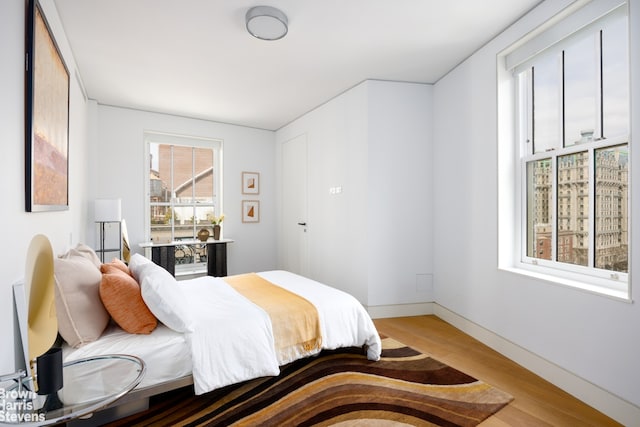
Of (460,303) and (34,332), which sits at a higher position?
(34,332)

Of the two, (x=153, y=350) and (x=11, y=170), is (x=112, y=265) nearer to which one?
(x=153, y=350)

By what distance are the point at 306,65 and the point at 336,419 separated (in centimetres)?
315

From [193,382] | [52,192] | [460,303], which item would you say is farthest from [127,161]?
[460,303]

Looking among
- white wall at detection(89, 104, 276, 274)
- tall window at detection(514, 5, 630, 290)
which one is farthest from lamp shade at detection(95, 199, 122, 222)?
tall window at detection(514, 5, 630, 290)

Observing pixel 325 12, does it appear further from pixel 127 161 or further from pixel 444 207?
pixel 127 161

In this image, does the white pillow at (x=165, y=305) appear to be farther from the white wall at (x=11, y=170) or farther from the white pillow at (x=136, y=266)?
the white wall at (x=11, y=170)

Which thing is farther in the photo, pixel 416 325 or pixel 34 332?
pixel 416 325

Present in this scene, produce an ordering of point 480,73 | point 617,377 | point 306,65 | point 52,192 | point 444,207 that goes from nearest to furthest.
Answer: point 617,377 < point 52,192 < point 480,73 < point 306,65 < point 444,207

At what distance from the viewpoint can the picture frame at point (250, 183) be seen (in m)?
5.72

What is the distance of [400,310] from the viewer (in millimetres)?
3861

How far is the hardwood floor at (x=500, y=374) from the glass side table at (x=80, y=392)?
6.26ft

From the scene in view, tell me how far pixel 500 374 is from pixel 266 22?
3.24 metres

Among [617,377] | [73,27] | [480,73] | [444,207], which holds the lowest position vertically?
[617,377]

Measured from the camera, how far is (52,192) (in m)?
2.10
